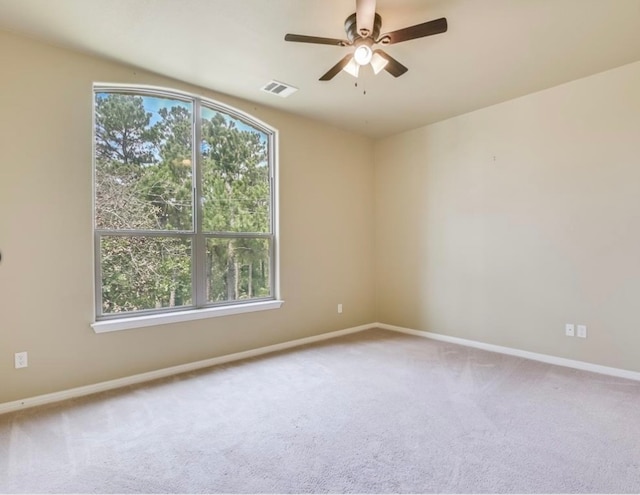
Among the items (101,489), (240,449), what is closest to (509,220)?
(240,449)

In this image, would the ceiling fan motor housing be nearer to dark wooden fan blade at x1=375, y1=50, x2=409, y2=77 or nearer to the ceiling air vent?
dark wooden fan blade at x1=375, y1=50, x2=409, y2=77

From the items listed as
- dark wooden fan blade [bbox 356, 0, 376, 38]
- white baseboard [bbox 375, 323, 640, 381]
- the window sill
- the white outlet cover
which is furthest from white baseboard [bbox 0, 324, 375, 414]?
dark wooden fan blade [bbox 356, 0, 376, 38]

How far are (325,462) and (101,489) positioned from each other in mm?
1103

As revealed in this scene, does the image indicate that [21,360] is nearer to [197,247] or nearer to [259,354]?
[197,247]

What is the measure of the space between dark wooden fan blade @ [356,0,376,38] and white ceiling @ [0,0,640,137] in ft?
0.83

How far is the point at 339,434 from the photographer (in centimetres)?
217

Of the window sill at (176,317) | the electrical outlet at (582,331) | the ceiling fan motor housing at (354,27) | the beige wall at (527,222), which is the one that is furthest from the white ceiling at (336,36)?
the electrical outlet at (582,331)

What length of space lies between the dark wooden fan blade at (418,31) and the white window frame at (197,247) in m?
2.07

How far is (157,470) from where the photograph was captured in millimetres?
1837

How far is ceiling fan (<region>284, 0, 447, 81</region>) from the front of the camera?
6.57 ft

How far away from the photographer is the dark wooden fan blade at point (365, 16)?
1.94 m

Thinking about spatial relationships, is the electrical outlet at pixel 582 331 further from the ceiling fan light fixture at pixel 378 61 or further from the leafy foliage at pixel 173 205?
the leafy foliage at pixel 173 205

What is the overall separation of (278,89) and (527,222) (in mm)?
2879

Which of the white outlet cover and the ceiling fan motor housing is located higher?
the ceiling fan motor housing
